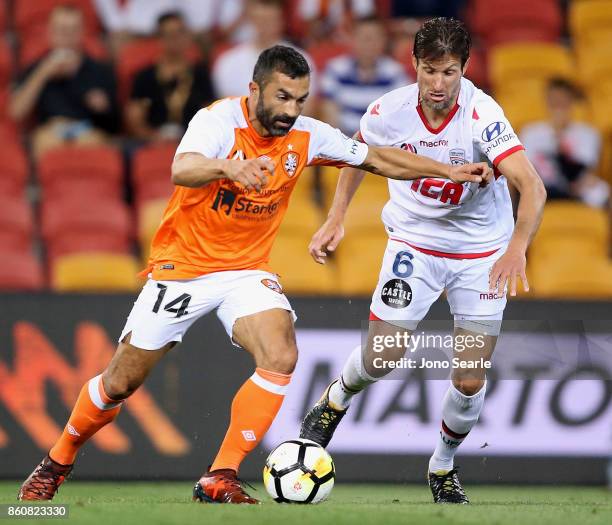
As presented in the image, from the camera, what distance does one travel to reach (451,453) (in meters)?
7.58

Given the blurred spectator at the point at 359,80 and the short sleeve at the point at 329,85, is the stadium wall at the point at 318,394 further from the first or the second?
the short sleeve at the point at 329,85

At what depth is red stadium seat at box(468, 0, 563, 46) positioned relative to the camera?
12781 millimetres

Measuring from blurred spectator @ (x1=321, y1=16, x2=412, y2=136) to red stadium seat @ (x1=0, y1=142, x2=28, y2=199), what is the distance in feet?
8.83

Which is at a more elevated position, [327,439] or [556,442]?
[327,439]

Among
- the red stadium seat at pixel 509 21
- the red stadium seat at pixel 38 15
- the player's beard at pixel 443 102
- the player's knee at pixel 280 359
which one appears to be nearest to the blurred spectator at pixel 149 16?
the red stadium seat at pixel 38 15

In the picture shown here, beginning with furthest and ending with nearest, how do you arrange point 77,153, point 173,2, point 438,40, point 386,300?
point 173,2 < point 77,153 < point 386,300 < point 438,40

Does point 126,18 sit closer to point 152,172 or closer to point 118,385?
point 152,172

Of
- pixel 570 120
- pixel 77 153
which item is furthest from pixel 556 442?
pixel 77 153

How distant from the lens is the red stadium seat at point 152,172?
1072cm

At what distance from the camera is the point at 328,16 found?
1248cm

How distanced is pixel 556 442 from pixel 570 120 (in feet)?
10.4

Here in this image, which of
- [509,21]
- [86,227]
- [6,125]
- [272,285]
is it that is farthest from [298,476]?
[509,21]

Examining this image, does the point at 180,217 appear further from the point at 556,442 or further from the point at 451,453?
the point at 556,442

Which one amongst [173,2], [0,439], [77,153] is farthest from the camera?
[173,2]
